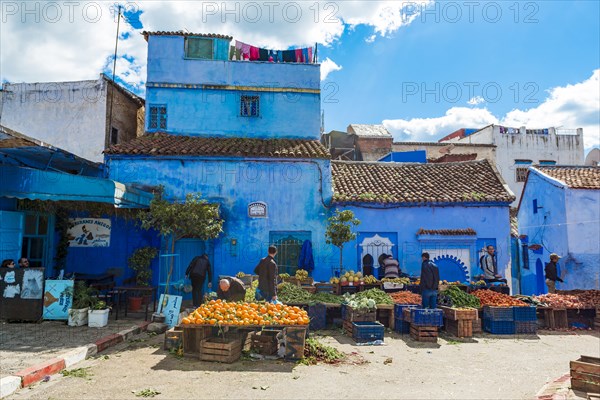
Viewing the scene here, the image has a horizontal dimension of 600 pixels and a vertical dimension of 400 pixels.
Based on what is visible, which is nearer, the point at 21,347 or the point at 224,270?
the point at 21,347

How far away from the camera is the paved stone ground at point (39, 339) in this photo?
25.3 ft

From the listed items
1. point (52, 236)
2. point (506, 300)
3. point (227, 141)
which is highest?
point (227, 141)

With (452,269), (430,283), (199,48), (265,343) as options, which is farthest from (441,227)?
(199,48)

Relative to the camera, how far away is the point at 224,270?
16047 mm

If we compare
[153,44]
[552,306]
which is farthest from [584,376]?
[153,44]

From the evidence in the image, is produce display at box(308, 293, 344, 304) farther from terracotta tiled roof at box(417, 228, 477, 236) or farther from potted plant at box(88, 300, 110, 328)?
terracotta tiled roof at box(417, 228, 477, 236)

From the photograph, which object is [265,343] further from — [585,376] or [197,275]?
[585,376]

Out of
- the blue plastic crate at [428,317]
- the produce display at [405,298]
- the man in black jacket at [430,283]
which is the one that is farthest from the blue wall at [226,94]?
the blue plastic crate at [428,317]

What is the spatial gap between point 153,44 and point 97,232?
840 centimetres

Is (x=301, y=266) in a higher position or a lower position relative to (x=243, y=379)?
higher

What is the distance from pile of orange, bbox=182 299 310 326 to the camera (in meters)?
8.53

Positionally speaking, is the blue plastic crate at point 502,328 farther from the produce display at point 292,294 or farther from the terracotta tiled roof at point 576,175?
the terracotta tiled roof at point 576,175

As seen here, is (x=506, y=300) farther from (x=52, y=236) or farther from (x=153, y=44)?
(x=153, y=44)

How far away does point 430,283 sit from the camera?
1161 cm
